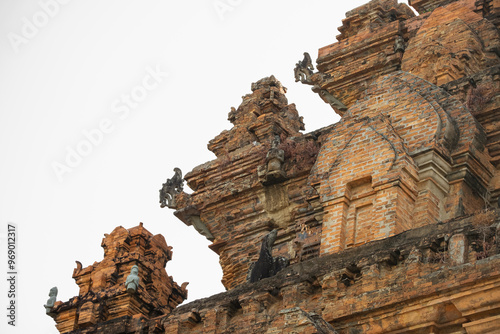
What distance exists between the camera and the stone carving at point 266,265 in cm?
2055

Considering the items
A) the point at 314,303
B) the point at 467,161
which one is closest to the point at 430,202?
the point at 467,161

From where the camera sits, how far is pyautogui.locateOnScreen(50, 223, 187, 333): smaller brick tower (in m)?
22.9

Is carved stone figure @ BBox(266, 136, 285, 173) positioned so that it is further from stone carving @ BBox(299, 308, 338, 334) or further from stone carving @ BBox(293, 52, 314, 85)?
stone carving @ BBox(299, 308, 338, 334)

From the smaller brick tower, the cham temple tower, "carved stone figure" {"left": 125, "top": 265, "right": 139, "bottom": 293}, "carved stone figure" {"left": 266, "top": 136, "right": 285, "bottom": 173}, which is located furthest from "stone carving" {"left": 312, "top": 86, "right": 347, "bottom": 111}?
"carved stone figure" {"left": 125, "top": 265, "right": 139, "bottom": 293}

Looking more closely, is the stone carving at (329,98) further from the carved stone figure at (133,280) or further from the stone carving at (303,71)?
the carved stone figure at (133,280)

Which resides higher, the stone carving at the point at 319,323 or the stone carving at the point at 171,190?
the stone carving at the point at 171,190

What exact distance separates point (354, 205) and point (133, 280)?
4996 millimetres

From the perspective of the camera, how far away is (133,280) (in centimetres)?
2283

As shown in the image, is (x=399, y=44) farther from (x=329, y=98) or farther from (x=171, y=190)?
(x=171, y=190)

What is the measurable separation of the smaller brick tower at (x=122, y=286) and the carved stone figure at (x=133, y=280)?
101 mm

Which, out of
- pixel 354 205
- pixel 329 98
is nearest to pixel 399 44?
pixel 329 98

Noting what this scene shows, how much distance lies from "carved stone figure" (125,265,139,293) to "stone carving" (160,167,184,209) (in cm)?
265

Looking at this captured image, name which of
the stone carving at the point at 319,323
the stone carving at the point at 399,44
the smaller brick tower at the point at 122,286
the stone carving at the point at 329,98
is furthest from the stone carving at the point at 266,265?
the stone carving at the point at 399,44

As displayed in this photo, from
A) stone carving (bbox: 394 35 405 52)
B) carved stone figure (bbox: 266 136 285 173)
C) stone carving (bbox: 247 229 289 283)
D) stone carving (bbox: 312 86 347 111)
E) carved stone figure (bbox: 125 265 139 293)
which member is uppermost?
stone carving (bbox: 394 35 405 52)
